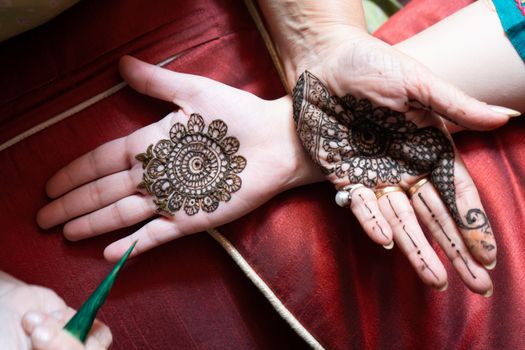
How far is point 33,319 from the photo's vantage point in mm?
523

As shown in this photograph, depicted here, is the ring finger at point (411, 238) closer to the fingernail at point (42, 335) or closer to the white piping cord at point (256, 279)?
the white piping cord at point (256, 279)

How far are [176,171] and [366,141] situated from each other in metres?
0.27

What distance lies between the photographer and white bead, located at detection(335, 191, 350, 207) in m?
0.62

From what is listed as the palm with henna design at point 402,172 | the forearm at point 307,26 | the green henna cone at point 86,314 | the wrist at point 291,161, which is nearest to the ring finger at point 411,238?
the palm with henna design at point 402,172

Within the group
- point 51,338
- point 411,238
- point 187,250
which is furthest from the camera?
point 187,250

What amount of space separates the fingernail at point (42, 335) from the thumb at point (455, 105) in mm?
486

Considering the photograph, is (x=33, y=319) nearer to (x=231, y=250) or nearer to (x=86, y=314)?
(x=86, y=314)

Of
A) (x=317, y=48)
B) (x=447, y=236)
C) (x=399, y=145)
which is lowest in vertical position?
(x=447, y=236)

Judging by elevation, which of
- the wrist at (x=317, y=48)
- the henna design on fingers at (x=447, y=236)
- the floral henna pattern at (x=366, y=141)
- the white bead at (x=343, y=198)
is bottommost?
the henna design on fingers at (x=447, y=236)

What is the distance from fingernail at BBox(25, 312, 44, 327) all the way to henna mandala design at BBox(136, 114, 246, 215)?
0.20 meters

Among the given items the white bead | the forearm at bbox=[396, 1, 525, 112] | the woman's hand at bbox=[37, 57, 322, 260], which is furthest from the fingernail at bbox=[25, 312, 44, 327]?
the forearm at bbox=[396, 1, 525, 112]

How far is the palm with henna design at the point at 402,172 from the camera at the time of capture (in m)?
0.58

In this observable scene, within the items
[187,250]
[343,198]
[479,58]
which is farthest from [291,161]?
[479,58]

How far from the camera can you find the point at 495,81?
2.23ft
